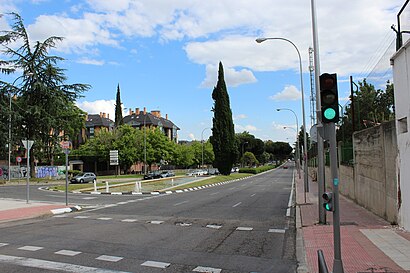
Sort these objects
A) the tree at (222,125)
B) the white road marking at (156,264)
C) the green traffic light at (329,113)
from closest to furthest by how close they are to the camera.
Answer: the green traffic light at (329,113)
the white road marking at (156,264)
the tree at (222,125)

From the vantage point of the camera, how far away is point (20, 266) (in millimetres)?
7297

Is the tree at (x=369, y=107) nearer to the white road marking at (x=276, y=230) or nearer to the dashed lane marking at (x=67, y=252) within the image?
the white road marking at (x=276, y=230)

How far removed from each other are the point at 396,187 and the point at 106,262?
7.83 meters

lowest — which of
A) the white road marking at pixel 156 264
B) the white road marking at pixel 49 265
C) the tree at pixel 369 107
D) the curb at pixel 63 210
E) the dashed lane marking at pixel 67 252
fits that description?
the curb at pixel 63 210

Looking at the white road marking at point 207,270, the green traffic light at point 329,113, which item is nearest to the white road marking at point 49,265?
the white road marking at point 207,270

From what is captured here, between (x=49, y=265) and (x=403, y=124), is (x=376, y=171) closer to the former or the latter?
(x=403, y=124)

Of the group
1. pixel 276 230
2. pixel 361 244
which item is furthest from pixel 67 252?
pixel 361 244

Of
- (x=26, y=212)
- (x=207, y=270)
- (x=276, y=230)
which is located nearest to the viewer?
(x=207, y=270)

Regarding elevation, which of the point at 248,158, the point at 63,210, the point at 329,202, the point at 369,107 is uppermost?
the point at 369,107

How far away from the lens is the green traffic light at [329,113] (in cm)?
632

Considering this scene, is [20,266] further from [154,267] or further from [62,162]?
[62,162]

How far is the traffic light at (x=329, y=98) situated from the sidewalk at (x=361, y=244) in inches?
103

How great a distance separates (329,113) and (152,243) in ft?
18.3

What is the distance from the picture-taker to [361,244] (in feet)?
27.7
